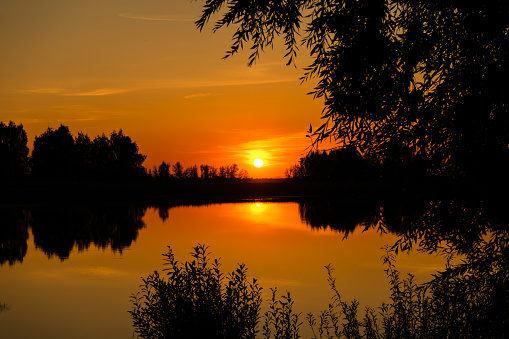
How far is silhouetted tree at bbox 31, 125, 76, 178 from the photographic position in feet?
366

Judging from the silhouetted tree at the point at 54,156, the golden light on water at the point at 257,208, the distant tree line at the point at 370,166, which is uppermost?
the silhouetted tree at the point at 54,156

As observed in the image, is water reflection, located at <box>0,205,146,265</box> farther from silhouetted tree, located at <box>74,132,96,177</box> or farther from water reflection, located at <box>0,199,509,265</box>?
silhouetted tree, located at <box>74,132,96,177</box>

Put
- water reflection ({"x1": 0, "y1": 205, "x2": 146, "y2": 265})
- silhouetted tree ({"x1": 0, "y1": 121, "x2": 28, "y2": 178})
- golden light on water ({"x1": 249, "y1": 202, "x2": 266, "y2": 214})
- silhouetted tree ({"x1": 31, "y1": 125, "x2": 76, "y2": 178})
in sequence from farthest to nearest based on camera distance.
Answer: silhouetted tree ({"x1": 31, "y1": 125, "x2": 76, "y2": 178})
silhouetted tree ({"x1": 0, "y1": 121, "x2": 28, "y2": 178})
golden light on water ({"x1": 249, "y1": 202, "x2": 266, "y2": 214})
water reflection ({"x1": 0, "y1": 205, "x2": 146, "y2": 265})

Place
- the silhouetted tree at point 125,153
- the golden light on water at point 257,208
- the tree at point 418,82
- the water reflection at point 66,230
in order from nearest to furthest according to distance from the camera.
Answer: the tree at point 418,82, the water reflection at point 66,230, the golden light on water at point 257,208, the silhouetted tree at point 125,153

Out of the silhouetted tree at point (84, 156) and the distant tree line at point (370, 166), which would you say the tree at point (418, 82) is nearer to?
the distant tree line at point (370, 166)

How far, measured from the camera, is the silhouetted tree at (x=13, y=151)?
104000 mm

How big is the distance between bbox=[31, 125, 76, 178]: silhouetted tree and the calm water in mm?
58754

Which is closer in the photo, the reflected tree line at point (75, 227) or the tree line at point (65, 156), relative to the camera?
the reflected tree line at point (75, 227)

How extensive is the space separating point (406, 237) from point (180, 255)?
2423 centimetres

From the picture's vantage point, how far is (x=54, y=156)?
112750 millimetres

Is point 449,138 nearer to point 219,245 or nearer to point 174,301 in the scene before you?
point 174,301

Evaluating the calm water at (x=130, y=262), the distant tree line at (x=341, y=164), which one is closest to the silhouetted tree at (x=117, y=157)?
the calm water at (x=130, y=262)

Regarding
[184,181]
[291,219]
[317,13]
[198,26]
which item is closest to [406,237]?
[317,13]

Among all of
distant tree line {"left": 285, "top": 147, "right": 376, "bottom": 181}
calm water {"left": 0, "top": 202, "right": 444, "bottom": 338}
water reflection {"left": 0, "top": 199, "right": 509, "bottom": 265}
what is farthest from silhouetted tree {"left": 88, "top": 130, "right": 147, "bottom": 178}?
distant tree line {"left": 285, "top": 147, "right": 376, "bottom": 181}
